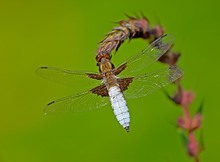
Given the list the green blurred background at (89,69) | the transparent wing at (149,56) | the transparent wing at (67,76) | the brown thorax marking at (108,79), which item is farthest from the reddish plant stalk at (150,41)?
the green blurred background at (89,69)

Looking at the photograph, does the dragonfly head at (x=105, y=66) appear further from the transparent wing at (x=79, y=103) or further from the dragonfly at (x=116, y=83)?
the transparent wing at (x=79, y=103)

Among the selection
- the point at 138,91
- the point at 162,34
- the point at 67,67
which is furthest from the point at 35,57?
the point at 162,34

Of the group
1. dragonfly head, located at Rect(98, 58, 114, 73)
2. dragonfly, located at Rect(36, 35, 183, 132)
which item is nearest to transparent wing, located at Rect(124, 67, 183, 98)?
dragonfly, located at Rect(36, 35, 183, 132)

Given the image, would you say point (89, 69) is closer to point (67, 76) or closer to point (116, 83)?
point (67, 76)

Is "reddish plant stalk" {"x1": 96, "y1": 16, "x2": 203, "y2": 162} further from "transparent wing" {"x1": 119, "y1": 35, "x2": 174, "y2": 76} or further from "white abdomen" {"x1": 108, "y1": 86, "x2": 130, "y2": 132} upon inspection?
"white abdomen" {"x1": 108, "y1": 86, "x2": 130, "y2": 132}

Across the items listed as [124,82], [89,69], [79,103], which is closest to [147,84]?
[124,82]

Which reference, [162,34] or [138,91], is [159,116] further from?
[162,34]
